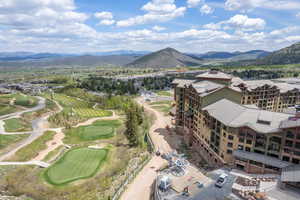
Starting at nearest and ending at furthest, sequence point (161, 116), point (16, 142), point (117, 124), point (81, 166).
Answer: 1. point (81, 166)
2. point (16, 142)
3. point (117, 124)
4. point (161, 116)

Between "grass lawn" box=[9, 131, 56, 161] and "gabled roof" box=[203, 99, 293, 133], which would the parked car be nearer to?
"gabled roof" box=[203, 99, 293, 133]

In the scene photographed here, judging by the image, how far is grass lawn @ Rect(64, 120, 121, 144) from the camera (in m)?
68.0

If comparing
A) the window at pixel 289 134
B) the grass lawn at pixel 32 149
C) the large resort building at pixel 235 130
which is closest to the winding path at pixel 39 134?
the grass lawn at pixel 32 149

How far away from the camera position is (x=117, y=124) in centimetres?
8312

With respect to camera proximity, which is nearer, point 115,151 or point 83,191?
point 83,191

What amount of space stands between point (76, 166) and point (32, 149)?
20.4 metres

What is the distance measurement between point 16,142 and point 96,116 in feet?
117

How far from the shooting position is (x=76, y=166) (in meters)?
49.3

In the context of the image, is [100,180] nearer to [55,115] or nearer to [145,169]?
[145,169]

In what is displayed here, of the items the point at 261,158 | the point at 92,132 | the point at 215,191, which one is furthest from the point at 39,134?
the point at 261,158

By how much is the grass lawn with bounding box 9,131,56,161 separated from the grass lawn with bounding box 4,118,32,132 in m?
11.6

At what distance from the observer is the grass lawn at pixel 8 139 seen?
60.7 metres

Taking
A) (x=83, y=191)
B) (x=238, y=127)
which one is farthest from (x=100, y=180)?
(x=238, y=127)

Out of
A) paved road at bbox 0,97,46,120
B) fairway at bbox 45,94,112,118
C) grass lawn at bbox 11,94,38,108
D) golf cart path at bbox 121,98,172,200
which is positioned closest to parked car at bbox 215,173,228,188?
golf cart path at bbox 121,98,172,200
